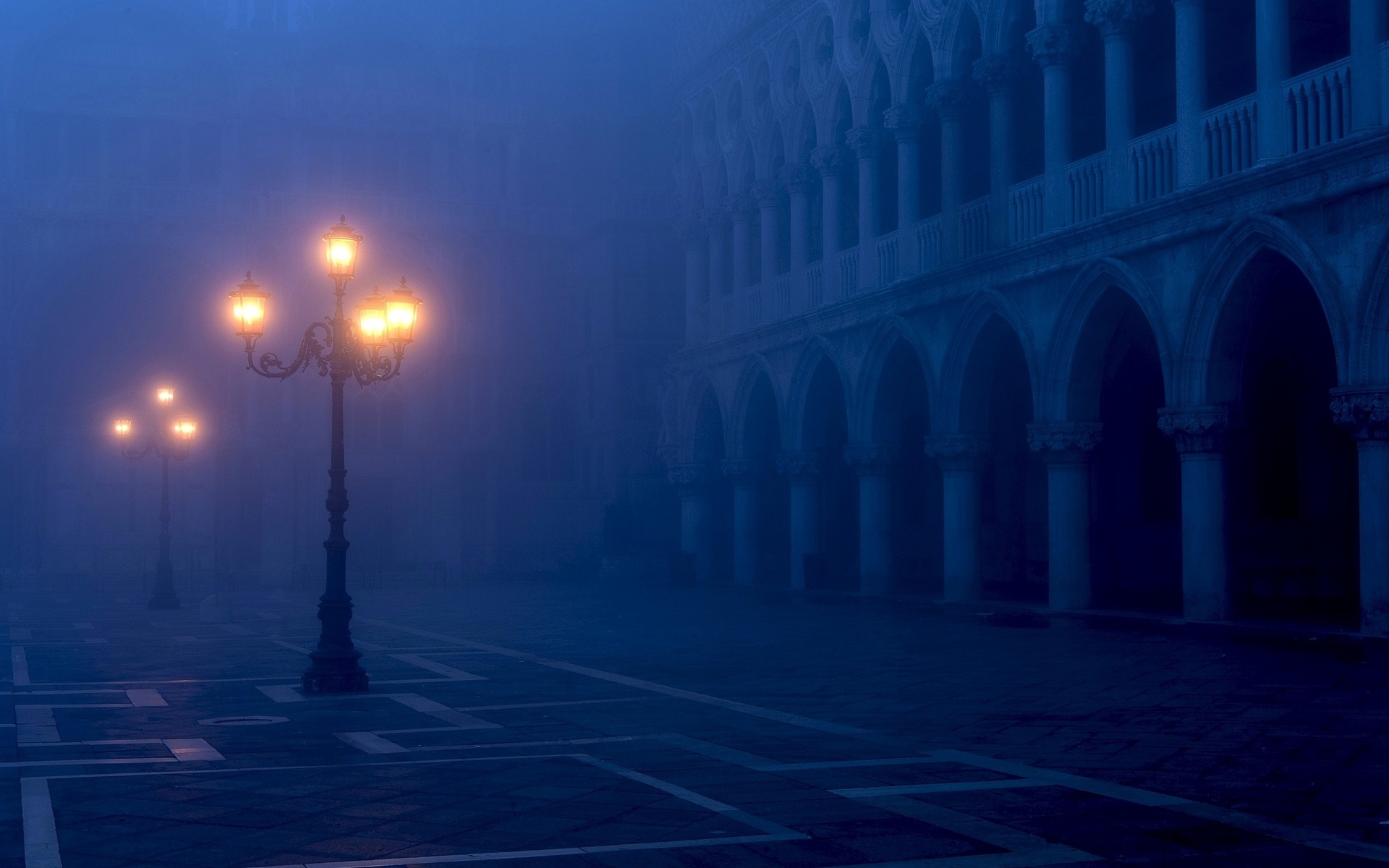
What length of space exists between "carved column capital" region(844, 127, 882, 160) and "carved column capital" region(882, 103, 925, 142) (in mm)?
1188

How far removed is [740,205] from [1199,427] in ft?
50.2

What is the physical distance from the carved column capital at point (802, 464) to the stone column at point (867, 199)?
12.4ft

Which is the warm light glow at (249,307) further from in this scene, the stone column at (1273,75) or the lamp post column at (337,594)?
the stone column at (1273,75)

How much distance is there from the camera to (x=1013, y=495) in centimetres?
2705

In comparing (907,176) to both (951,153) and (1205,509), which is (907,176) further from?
(1205,509)

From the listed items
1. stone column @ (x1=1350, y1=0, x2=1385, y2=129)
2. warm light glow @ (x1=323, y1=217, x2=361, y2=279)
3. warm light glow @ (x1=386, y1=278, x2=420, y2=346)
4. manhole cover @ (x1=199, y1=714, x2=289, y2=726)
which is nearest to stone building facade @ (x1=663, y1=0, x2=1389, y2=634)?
stone column @ (x1=1350, y1=0, x2=1385, y2=129)

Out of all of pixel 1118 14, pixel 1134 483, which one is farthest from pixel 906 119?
pixel 1134 483

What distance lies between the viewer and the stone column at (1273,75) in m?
16.2

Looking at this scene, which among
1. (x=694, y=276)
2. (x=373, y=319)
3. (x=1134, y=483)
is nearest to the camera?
(x=373, y=319)

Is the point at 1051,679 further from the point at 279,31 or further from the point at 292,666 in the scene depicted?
the point at 279,31

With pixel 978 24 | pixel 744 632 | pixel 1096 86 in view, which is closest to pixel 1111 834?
pixel 744 632

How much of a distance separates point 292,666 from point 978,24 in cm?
1346

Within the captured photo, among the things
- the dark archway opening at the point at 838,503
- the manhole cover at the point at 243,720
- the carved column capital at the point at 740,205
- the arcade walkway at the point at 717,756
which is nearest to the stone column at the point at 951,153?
the dark archway opening at the point at 838,503

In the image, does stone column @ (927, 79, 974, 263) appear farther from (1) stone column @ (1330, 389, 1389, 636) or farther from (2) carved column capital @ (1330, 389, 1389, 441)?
(1) stone column @ (1330, 389, 1389, 636)
